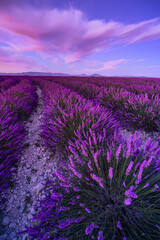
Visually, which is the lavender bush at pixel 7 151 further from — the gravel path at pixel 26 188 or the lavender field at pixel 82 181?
the gravel path at pixel 26 188

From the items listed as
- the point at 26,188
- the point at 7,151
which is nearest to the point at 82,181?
the point at 26,188

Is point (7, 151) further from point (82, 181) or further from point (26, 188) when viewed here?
point (82, 181)

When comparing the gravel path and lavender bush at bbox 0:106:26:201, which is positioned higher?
lavender bush at bbox 0:106:26:201

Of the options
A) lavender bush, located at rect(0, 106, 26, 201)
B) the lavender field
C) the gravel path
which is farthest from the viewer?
lavender bush, located at rect(0, 106, 26, 201)

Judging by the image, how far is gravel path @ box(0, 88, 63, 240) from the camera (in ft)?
4.70

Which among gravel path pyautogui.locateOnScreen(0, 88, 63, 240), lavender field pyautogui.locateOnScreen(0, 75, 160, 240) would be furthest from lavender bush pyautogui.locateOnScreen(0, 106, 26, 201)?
gravel path pyautogui.locateOnScreen(0, 88, 63, 240)

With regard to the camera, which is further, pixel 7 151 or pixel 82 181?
pixel 7 151

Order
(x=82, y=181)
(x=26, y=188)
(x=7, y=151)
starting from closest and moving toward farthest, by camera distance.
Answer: (x=82, y=181), (x=26, y=188), (x=7, y=151)

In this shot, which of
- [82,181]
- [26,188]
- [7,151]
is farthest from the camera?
[7,151]

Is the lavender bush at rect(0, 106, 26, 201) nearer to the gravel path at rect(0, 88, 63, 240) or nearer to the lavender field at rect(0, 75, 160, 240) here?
the lavender field at rect(0, 75, 160, 240)

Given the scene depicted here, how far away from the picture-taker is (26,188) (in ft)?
6.10

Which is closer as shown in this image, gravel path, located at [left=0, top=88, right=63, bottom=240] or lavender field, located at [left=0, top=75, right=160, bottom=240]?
lavender field, located at [left=0, top=75, right=160, bottom=240]

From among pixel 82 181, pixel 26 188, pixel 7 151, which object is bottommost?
pixel 26 188

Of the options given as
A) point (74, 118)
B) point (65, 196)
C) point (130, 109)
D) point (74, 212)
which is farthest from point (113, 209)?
point (130, 109)
